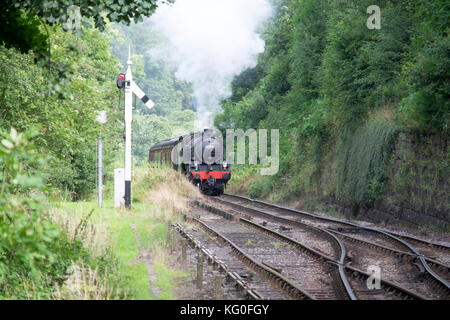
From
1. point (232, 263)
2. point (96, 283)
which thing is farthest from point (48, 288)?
point (232, 263)

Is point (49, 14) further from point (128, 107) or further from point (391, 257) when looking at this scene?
point (128, 107)

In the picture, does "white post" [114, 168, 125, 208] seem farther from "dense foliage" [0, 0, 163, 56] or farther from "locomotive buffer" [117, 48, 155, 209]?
"dense foliage" [0, 0, 163, 56]

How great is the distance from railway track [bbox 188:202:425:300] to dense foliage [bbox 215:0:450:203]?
484cm

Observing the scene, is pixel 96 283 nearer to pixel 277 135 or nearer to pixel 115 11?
pixel 115 11

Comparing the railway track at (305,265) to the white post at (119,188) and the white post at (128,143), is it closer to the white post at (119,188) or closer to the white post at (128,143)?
the white post at (128,143)

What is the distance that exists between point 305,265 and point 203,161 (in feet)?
51.6

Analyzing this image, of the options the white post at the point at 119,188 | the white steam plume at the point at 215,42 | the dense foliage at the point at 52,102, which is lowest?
the white post at the point at 119,188

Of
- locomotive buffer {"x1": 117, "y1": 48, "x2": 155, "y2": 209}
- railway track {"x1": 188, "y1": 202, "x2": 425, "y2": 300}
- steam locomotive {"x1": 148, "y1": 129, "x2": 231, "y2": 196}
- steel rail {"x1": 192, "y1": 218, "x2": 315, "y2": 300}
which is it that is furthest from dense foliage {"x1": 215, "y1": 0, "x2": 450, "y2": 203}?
locomotive buffer {"x1": 117, "y1": 48, "x2": 155, "y2": 209}

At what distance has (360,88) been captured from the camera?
19.8 m

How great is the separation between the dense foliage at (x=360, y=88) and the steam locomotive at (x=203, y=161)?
8.02 feet

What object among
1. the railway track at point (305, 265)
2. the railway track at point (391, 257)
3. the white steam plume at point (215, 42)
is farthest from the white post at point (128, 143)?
the white steam plume at point (215, 42)

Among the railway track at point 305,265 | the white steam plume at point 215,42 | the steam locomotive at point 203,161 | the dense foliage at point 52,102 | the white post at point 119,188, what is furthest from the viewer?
the white steam plume at point 215,42

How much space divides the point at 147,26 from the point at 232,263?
9142 cm

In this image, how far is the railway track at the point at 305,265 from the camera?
7866 millimetres
